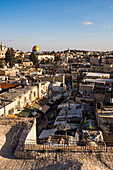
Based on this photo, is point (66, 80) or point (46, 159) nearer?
point (46, 159)

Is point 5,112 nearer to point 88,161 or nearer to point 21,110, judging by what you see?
point 21,110

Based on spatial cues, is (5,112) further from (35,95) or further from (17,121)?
(35,95)

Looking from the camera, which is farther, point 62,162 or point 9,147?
point 9,147

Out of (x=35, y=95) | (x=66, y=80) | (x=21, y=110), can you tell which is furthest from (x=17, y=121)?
(x=66, y=80)

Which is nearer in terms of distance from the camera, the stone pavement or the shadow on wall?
the stone pavement

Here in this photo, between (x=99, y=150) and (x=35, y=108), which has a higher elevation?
(x=99, y=150)

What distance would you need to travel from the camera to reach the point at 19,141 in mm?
7559

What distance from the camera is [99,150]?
6727 millimetres

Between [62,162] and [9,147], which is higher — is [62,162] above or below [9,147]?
above

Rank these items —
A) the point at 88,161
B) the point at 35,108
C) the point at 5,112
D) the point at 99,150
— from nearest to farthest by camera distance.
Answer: the point at 88,161
the point at 99,150
the point at 5,112
the point at 35,108

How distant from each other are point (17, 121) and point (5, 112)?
184 inches

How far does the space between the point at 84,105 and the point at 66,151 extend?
1011cm

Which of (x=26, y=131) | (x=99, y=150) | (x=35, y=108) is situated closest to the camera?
(x=99, y=150)

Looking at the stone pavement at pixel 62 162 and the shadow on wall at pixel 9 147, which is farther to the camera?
the shadow on wall at pixel 9 147
